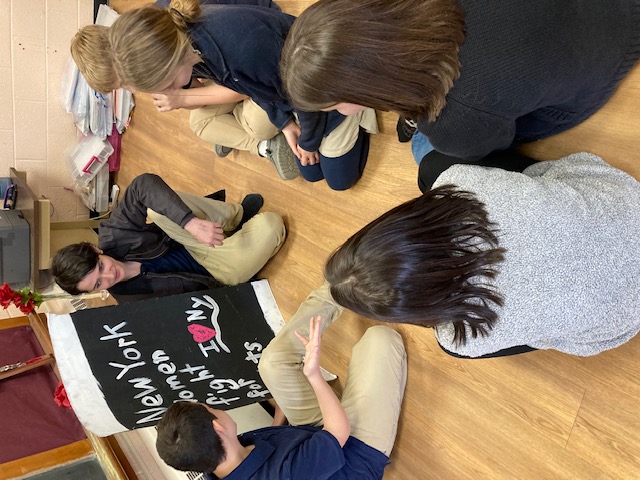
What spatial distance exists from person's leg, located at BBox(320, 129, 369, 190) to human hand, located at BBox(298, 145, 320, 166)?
38 mm

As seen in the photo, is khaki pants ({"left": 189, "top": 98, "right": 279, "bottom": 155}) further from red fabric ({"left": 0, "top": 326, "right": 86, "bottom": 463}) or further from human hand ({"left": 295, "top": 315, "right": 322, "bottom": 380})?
red fabric ({"left": 0, "top": 326, "right": 86, "bottom": 463})

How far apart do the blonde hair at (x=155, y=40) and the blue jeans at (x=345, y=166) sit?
587 millimetres

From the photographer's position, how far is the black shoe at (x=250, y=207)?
2.22 m

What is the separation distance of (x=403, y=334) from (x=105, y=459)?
1422 mm

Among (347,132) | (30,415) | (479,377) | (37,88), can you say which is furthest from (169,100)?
(37,88)

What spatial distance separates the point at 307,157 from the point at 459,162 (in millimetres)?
692

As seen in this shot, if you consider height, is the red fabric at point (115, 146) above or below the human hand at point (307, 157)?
below

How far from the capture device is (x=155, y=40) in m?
1.34

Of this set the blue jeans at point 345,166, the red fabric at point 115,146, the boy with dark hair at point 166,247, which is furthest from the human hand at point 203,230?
the red fabric at point 115,146

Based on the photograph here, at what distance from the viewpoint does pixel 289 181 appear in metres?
2.10

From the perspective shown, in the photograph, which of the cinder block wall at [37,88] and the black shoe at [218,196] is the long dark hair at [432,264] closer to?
the black shoe at [218,196]

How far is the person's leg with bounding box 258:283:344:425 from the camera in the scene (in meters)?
1.70

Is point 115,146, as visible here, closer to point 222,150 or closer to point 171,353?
point 222,150

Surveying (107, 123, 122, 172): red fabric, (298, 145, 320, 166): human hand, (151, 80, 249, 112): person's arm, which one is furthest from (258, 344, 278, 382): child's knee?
(107, 123, 122, 172): red fabric
